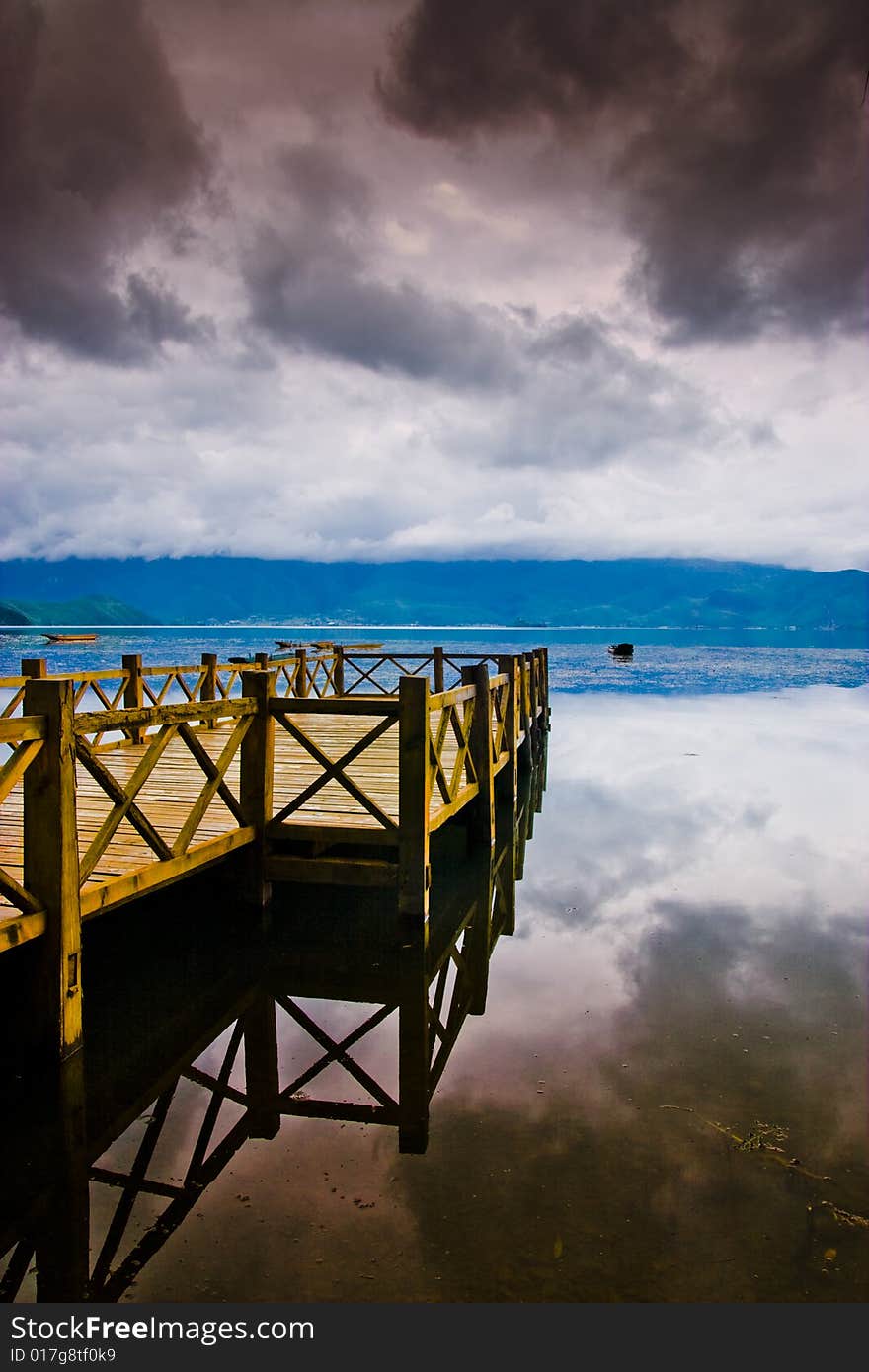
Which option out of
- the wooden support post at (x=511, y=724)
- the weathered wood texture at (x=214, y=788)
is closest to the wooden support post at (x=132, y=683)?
the weathered wood texture at (x=214, y=788)

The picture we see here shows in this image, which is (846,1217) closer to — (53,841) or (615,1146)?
(615,1146)

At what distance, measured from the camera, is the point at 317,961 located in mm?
8992

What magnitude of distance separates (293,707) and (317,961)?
2949 mm

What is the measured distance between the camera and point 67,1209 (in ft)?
16.5

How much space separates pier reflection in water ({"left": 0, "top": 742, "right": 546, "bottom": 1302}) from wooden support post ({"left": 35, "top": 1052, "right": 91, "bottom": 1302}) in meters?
0.01

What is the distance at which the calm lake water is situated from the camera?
4.50m

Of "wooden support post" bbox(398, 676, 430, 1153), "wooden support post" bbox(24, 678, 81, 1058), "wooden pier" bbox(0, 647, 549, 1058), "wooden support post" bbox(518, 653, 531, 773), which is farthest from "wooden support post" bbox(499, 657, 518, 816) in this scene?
"wooden support post" bbox(24, 678, 81, 1058)

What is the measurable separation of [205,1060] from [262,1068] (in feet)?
1.70

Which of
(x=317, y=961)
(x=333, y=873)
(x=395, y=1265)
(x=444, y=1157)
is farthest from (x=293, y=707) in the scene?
(x=395, y=1265)

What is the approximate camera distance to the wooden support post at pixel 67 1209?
4430 mm

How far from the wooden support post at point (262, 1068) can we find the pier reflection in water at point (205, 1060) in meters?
0.02

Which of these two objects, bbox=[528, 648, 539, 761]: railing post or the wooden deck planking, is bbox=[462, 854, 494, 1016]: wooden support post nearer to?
the wooden deck planking

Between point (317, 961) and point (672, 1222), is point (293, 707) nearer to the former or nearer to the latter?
point (317, 961)

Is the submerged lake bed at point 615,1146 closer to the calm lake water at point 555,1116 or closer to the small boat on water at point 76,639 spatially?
the calm lake water at point 555,1116
